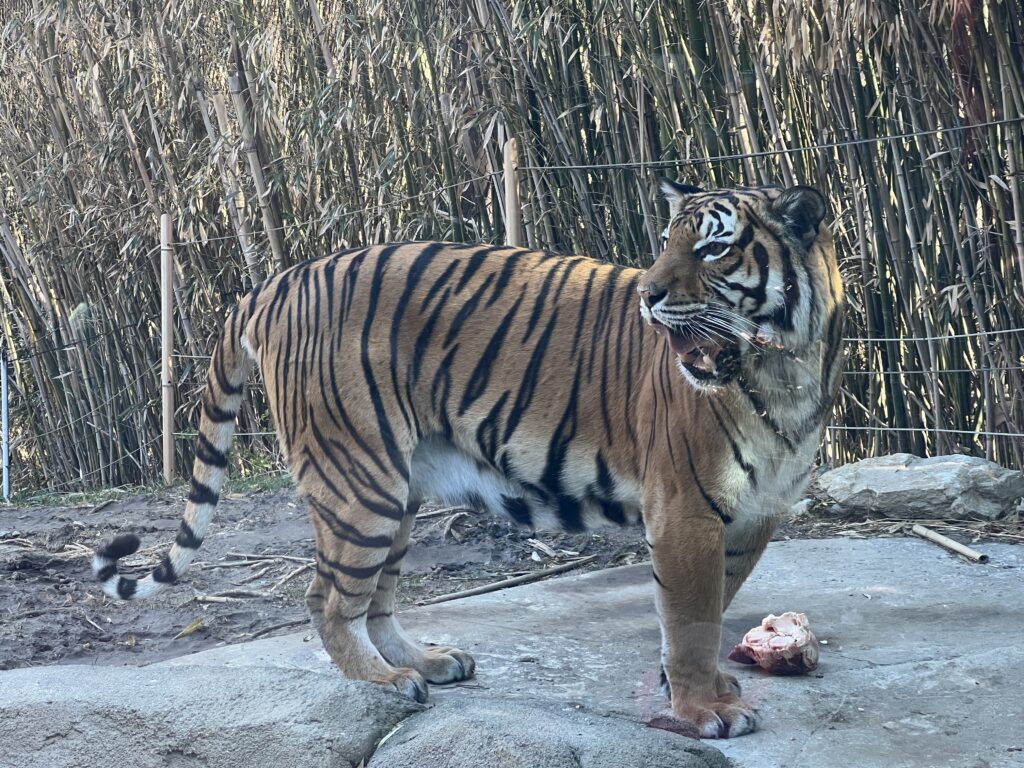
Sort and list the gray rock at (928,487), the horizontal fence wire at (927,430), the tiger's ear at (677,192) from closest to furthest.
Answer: the tiger's ear at (677,192) → the gray rock at (928,487) → the horizontal fence wire at (927,430)

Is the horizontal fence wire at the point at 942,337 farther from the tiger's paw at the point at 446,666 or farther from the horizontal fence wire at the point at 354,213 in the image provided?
the tiger's paw at the point at 446,666

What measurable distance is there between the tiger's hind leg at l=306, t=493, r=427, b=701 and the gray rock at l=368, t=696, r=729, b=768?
534 mm

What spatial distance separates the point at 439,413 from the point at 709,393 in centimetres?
77

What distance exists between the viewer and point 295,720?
257cm

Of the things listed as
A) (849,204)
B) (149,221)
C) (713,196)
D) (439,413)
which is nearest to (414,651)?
(439,413)

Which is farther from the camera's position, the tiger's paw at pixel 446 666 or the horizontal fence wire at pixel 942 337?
the horizontal fence wire at pixel 942 337

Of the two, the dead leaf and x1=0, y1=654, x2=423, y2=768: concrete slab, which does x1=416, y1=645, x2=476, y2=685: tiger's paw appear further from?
the dead leaf

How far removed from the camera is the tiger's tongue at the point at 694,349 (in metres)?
2.72

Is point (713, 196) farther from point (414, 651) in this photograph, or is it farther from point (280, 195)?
point (280, 195)

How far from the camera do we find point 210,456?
326 cm

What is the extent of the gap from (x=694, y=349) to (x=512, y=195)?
235 cm

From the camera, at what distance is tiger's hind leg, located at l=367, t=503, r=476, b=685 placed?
3227 mm

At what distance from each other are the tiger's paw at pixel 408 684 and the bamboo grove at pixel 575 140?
7.89 ft

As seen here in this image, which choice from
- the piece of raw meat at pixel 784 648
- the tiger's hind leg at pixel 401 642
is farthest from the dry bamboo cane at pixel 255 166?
the piece of raw meat at pixel 784 648
